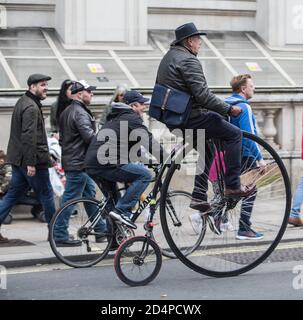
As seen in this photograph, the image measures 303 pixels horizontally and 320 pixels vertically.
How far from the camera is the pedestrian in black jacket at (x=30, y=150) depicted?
29.8 feet

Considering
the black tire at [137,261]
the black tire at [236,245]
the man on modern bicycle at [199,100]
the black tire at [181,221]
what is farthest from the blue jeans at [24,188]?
the man on modern bicycle at [199,100]

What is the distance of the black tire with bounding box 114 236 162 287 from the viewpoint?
715 centimetres

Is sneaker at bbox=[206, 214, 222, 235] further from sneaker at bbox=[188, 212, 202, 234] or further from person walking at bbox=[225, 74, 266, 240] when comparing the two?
person walking at bbox=[225, 74, 266, 240]

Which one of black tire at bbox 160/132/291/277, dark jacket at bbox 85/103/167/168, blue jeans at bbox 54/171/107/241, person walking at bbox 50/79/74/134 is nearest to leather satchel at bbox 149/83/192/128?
black tire at bbox 160/132/291/277

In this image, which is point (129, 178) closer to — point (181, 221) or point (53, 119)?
point (181, 221)

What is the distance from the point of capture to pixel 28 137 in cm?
905

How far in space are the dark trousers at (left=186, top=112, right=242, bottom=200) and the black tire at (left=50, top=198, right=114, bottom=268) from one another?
1.19m

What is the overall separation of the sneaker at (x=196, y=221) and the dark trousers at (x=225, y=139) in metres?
0.24

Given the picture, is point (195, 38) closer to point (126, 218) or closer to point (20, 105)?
point (126, 218)

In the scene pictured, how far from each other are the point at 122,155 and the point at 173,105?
40.8 inches

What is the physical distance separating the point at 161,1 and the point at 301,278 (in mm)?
8090

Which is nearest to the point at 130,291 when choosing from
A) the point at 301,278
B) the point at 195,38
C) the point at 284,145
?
the point at 301,278

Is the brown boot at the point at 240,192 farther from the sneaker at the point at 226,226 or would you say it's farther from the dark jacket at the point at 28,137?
the dark jacket at the point at 28,137

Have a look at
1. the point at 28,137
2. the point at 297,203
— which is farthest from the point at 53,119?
the point at 297,203
